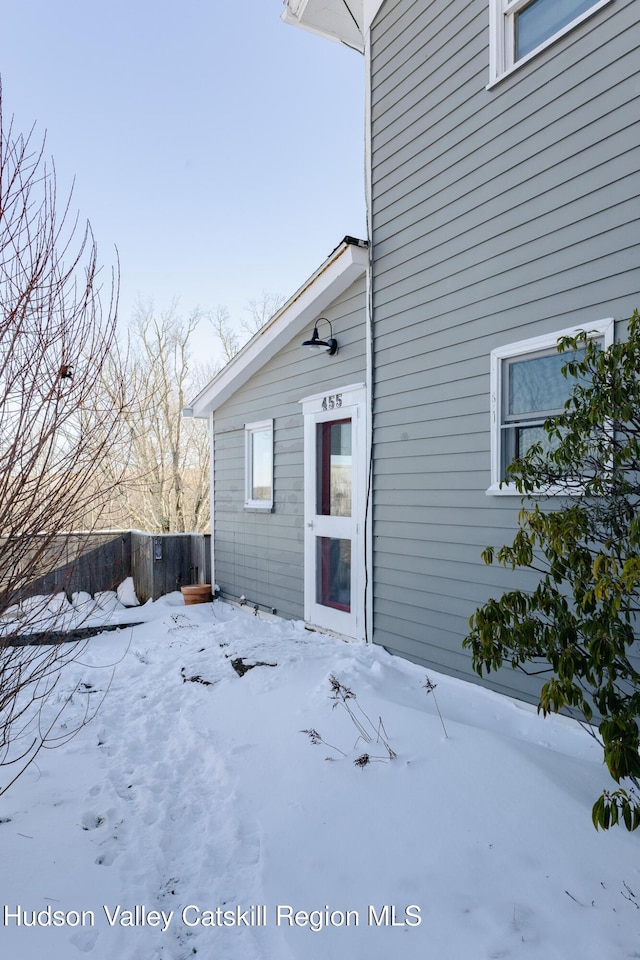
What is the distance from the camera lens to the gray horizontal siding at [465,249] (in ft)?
10.9

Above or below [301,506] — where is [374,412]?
above

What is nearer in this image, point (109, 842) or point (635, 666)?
point (109, 842)

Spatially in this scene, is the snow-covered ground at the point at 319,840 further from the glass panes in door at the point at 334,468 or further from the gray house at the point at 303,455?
the glass panes in door at the point at 334,468

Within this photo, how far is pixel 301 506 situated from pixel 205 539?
330 centimetres

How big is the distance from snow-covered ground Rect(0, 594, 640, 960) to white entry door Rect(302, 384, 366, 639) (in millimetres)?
1711

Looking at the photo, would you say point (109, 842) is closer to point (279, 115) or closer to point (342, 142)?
point (279, 115)

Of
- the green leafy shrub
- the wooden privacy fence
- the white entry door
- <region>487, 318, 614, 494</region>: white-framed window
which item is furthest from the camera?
the wooden privacy fence

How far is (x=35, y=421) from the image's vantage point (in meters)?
2.14

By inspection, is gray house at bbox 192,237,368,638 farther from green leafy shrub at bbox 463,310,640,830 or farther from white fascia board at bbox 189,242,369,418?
green leafy shrub at bbox 463,310,640,830

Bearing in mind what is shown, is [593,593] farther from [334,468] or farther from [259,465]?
[259,465]

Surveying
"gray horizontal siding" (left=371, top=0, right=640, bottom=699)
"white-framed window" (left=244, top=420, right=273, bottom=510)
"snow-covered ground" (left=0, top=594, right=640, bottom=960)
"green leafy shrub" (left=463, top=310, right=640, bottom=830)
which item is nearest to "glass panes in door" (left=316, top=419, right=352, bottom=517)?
"gray horizontal siding" (left=371, top=0, right=640, bottom=699)

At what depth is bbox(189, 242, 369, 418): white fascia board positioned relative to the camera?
5270mm

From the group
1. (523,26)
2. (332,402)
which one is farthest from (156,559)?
(523,26)

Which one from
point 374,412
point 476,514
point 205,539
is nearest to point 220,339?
point 205,539
